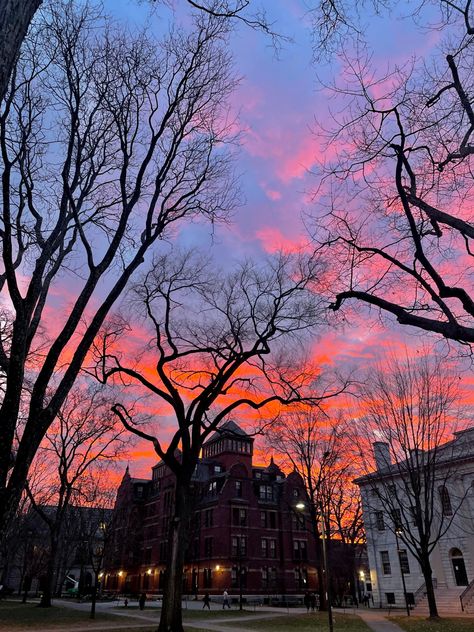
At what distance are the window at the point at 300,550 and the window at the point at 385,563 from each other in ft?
49.1

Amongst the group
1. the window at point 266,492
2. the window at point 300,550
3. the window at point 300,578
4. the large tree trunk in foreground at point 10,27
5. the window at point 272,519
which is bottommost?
the window at point 300,578

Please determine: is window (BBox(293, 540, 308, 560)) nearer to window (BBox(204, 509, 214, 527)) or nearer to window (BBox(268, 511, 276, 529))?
window (BBox(268, 511, 276, 529))

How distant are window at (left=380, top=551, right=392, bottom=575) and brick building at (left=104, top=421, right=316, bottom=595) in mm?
8070

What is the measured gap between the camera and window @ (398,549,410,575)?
40.9 meters

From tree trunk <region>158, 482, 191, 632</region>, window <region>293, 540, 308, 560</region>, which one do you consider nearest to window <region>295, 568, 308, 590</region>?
window <region>293, 540, 308, 560</region>

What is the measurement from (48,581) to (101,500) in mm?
17270

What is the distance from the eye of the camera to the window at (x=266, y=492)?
194ft

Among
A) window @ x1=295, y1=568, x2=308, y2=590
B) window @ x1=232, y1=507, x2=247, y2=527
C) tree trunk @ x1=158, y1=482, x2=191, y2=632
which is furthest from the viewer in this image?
window @ x1=295, y1=568, x2=308, y2=590

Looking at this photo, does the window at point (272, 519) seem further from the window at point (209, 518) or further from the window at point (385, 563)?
the window at point (385, 563)

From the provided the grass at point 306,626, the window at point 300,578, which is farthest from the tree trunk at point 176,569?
the window at point 300,578

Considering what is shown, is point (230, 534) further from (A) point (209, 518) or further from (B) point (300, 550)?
(B) point (300, 550)

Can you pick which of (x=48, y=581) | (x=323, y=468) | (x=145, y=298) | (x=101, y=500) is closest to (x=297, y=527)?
(x=101, y=500)

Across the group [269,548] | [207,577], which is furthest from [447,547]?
[207,577]

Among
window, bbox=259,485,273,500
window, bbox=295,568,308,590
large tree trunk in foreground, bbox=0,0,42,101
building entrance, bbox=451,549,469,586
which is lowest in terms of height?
window, bbox=295,568,308,590
